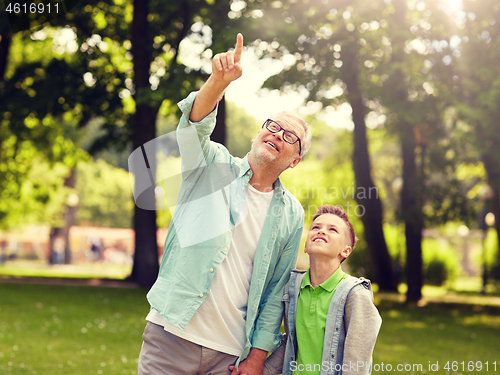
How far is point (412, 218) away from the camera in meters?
16.5

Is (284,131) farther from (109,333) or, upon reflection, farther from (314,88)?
(314,88)

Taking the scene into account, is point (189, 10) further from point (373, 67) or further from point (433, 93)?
point (433, 93)

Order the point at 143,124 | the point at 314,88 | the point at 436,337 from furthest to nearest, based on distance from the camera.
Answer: the point at 143,124, the point at 314,88, the point at 436,337

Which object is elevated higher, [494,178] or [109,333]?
[494,178]

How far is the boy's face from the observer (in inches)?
119

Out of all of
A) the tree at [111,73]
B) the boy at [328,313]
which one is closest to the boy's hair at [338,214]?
the boy at [328,313]

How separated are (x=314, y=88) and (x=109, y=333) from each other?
763cm

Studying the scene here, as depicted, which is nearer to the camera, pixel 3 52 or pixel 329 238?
pixel 329 238

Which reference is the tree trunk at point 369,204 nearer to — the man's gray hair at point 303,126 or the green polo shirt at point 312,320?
the man's gray hair at point 303,126

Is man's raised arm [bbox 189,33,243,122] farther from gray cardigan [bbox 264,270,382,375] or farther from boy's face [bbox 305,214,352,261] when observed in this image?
gray cardigan [bbox 264,270,382,375]

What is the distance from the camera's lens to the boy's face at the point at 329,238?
303 cm

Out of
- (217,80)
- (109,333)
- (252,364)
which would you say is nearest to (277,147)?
(217,80)

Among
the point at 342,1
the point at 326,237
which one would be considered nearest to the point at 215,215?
the point at 326,237

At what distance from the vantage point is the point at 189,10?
15055 mm
